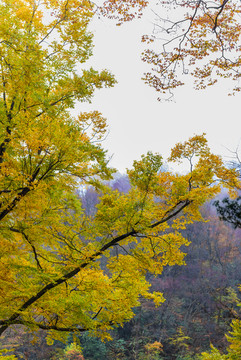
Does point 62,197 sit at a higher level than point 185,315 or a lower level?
lower

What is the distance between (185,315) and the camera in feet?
62.1

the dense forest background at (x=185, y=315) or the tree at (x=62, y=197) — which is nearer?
the tree at (x=62, y=197)

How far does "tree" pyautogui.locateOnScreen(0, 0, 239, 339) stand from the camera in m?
3.86

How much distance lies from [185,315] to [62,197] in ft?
56.0

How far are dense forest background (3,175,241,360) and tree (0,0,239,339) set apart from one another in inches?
384

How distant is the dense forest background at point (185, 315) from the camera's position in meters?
15.9

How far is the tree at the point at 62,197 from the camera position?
12.7 feet

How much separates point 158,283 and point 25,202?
18.7 m

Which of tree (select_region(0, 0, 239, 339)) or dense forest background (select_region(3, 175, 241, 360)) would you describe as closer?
tree (select_region(0, 0, 239, 339))

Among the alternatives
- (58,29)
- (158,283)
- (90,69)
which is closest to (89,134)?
(90,69)

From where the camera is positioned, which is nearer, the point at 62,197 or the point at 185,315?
the point at 62,197

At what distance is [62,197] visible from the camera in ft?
17.7

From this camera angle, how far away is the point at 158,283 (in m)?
20.7

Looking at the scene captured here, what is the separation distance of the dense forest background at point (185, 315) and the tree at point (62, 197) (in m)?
9.75
